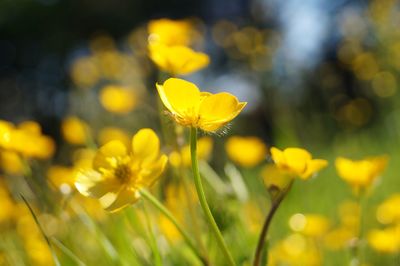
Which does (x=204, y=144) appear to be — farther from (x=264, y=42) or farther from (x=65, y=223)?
(x=264, y=42)

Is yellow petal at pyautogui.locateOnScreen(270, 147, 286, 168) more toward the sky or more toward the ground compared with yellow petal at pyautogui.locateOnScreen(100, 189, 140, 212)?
more toward the sky

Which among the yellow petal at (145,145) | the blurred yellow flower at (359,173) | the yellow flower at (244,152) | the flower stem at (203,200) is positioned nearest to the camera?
the flower stem at (203,200)

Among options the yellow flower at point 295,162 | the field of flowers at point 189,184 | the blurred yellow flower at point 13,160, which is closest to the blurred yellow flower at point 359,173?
the field of flowers at point 189,184

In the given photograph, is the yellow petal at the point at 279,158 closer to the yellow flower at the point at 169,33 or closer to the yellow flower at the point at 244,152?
the yellow flower at the point at 169,33

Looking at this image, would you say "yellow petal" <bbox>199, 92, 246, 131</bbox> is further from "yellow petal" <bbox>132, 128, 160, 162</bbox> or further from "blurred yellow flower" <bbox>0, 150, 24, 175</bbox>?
"blurred yellow flower" <bbox>0, 150, 24, 175</bbox>

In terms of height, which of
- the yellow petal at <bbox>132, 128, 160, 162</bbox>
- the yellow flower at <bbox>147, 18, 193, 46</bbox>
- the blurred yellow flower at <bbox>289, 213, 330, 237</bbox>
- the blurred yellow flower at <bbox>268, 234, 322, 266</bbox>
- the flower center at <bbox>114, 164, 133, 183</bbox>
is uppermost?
the yellow flower at <bbox>147, 18, 193, 46</bbox>

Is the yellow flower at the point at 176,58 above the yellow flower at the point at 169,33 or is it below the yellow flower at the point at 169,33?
above

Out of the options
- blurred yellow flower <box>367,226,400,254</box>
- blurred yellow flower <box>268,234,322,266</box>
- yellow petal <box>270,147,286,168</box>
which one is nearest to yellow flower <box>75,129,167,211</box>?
yellow petal <box>270,147,286,168</box>

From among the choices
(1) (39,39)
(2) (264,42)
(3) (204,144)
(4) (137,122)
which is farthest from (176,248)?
(1) (39,39)
